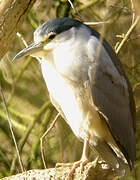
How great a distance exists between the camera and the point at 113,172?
2766 millimetres

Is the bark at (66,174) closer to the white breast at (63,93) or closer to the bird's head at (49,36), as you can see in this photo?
the white breast at (63,93)

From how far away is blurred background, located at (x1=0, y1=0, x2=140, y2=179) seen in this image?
3.68 metres

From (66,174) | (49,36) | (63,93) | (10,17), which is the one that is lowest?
(66,174)

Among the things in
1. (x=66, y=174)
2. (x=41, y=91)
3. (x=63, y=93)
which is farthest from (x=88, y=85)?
(x=41, y=91)

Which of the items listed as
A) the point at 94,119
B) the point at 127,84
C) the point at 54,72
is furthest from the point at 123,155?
the point at 54,72

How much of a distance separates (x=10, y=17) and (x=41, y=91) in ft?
A: 7.70

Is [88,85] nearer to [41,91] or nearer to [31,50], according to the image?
[31,50]

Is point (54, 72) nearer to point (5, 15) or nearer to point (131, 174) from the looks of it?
point (5, 15)

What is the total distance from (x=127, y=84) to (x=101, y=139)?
17.7 inches

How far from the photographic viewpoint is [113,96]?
2.79 meters

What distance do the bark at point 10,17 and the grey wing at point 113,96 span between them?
0.51 m

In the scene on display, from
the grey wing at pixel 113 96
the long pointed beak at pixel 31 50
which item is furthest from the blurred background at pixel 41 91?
the long pointed beak at pixel 31 50

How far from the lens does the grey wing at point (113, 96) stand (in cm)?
264

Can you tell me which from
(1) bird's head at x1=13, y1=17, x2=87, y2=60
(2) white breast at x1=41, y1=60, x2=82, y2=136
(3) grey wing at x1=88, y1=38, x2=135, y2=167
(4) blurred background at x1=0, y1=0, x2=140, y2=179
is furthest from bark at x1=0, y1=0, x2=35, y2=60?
(4) blurred background at x1=0, y1=0, x2=140, y2=179
